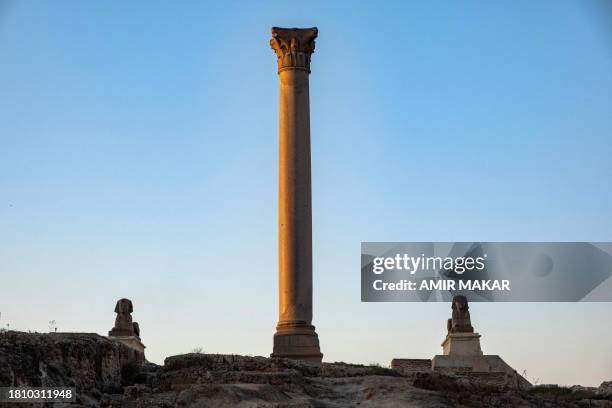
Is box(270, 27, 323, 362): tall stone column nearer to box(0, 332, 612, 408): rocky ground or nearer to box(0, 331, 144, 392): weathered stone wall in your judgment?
box(0, 332, 612, 408): rocky ground

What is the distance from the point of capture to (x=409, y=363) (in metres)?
29.4

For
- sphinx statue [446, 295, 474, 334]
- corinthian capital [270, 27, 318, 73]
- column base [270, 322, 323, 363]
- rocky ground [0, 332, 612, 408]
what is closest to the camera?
rocky ground [0, 332, 612, 408]

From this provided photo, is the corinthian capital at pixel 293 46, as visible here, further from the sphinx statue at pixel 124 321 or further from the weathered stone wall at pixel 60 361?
the weathered stone wall at pixel 60 361

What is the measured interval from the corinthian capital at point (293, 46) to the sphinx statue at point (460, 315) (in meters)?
8.53

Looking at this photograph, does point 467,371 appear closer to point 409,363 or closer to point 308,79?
point 409,363

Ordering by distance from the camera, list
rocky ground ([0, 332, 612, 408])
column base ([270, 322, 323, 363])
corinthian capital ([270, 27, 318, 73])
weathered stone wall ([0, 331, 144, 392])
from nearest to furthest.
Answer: weathered stone wall ([0, 331, 144, 392]) → rocky ground ([0, 332, 612, 408]) → column base ([270, 322, 323, 363]) → corinthian capital ([270, 27, 318, 73])

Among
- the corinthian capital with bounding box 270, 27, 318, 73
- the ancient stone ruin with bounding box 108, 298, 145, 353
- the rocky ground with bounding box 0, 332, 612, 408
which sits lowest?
the rocky ground with bounding box 0, 332, 612, 408

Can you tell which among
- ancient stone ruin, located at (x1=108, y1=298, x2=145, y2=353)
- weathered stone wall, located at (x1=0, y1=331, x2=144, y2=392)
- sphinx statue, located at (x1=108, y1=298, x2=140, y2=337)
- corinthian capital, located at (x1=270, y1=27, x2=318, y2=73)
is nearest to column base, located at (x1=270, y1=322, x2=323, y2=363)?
ancient stone ruin, located at (x1=108, y1=298, x2=145, y2=353)

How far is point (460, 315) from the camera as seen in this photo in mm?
30266

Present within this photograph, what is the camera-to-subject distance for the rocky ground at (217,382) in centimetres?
1516

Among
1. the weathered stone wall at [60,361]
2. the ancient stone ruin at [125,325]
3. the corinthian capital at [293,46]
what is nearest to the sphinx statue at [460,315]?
the corinthian capital at [293,46]

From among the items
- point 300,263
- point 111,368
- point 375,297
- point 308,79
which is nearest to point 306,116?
point 308,79

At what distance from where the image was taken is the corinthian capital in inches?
1121

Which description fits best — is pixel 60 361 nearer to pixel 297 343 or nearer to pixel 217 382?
pixel 217 382
